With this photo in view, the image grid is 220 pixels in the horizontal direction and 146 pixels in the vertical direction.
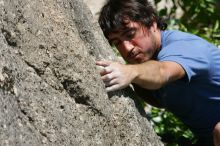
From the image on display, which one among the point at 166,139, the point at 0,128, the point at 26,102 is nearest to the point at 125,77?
the point at 26,102

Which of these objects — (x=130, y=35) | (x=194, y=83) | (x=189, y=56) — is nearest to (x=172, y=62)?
(x=189, y=56)

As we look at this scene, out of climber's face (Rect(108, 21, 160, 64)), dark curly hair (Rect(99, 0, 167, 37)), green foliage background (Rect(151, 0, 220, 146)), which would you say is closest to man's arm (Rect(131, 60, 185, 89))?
climber's face (Rect(108, 21, 160, 64))

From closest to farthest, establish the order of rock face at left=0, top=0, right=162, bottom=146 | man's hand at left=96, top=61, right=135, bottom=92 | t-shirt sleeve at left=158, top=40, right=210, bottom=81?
rock face at left=0, top=0, right=162, bottom=146, man's hand at left=96, top=61, right=135, bottom=92, t-shirt sleeve at left=158, top=40, right=210, bottom=81

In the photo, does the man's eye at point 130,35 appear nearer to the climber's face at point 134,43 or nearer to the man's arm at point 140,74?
the climber's face at point 134,43

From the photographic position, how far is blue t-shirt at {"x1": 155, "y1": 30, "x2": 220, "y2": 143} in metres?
2.10

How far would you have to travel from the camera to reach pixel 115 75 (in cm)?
184

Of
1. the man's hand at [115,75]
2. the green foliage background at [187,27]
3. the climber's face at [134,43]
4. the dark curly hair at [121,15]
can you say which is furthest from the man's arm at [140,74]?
the green foliage background at [187,27]

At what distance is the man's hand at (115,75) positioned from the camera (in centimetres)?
184

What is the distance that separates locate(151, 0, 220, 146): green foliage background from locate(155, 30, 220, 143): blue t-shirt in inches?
27.2

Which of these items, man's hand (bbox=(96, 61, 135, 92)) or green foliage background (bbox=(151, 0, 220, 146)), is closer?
man's hand (bbox=(96, 61, 135, 92))

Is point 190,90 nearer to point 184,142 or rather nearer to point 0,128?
point 184,142

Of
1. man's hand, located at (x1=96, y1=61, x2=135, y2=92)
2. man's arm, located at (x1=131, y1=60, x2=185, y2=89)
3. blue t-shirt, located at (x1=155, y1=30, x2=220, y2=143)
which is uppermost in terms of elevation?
man's hand, located at (x1=96, y1=61, x2=135, y2=92)

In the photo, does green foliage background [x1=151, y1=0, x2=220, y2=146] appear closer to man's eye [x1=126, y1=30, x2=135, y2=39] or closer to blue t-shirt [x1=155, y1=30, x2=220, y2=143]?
blue t-shirt [x1=155, y1=30, x2=220, y2=143]

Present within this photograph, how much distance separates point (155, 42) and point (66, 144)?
791 mm
